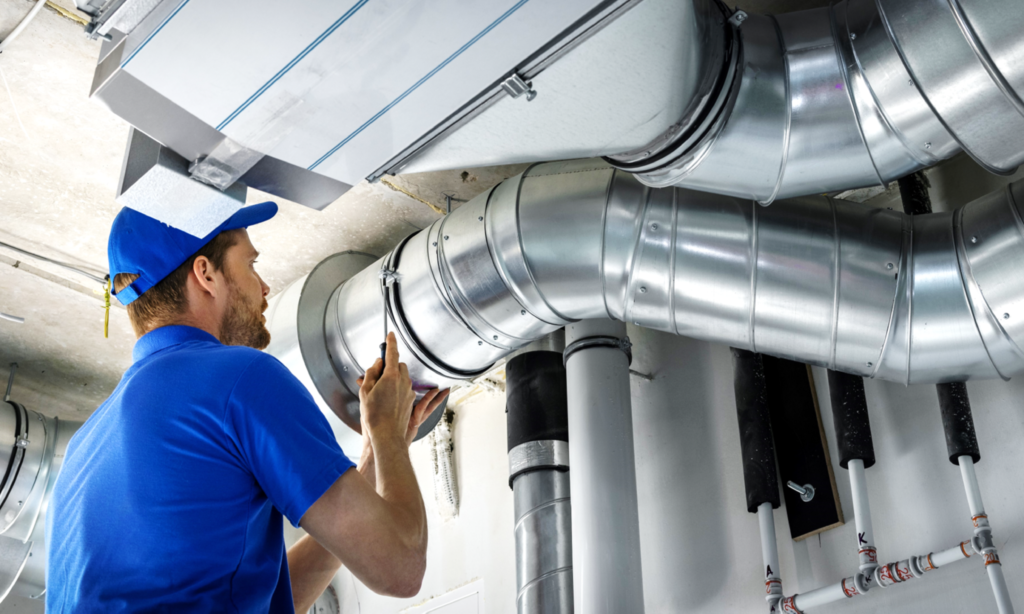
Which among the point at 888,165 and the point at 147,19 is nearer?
the point at 147,19

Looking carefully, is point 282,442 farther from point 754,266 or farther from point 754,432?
point 754,432

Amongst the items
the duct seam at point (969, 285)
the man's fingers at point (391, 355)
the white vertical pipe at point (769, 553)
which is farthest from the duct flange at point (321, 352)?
the duct seam at point (969, 285)

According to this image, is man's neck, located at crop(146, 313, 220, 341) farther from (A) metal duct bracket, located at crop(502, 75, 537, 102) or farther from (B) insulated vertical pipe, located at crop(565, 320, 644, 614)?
(B) insulated vertical pipe, located at crop(565, 320, 644, 614)

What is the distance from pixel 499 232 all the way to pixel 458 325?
0.21 meters

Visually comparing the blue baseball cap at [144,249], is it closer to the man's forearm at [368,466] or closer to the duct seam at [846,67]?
the man's forearm at [368,466]

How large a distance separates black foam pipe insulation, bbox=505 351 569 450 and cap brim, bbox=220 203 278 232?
0.92 meters

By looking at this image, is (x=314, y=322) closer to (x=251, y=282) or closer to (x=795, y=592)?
(x=251, y=282)

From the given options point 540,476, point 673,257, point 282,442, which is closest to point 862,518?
point 673,257

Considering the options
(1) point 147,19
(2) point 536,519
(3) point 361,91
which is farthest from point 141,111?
(2) point 536,519

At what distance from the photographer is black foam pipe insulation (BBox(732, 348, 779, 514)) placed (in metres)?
1.67

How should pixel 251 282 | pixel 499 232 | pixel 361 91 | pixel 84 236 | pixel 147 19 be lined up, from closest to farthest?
pixel 147 19
pixel 361 91
pixel 251 282
pixel 499 232
pixel 84 236

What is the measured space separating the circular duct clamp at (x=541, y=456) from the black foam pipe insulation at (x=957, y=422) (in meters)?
0.82

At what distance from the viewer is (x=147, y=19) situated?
98 cm

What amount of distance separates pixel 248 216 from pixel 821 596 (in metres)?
1.20
